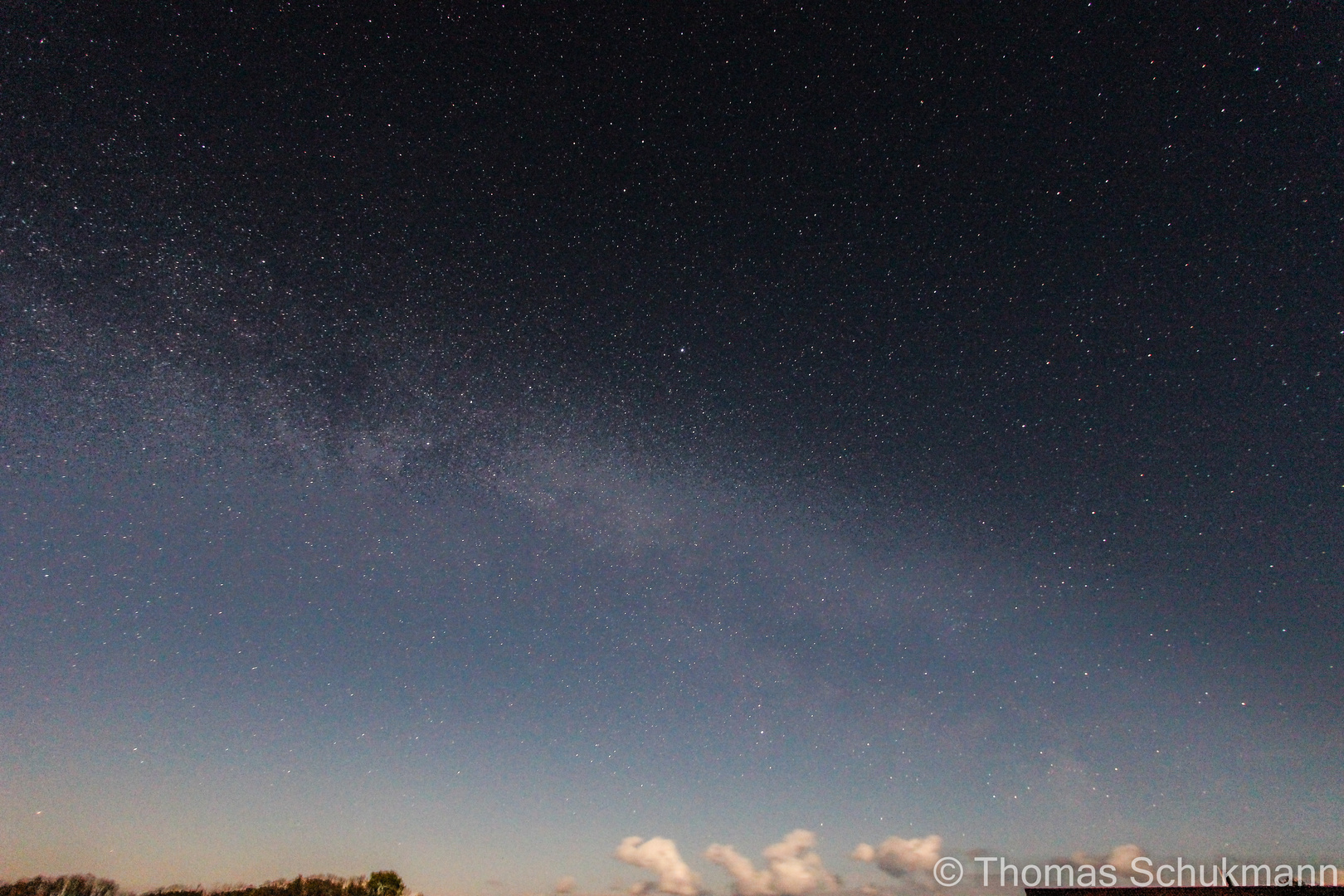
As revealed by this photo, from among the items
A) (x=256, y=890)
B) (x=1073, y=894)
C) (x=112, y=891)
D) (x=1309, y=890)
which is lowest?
(x=112, y=891)

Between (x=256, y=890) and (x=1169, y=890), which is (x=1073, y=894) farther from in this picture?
(x=256, y=890)

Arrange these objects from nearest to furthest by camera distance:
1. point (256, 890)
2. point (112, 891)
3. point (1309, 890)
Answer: point (1309, 890), point (256, 890), point (112, 891)

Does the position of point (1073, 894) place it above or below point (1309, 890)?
below

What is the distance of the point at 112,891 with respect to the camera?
88.4 m

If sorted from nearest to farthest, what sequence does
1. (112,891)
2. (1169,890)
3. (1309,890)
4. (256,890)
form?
(1309,890) < (1169,890) < (256,890) < (112,891)

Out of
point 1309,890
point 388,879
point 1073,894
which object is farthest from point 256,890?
point 1309,890

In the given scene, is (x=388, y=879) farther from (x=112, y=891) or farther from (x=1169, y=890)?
(x=1169, y=890)

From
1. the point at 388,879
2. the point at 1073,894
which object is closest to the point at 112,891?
the point at 388,879

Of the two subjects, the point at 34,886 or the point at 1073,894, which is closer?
the point at 1073,894

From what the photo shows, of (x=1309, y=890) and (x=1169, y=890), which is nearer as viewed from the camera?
(x=1309, y=890)

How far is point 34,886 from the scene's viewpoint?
8012 centimetres

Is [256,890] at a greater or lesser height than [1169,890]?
lesser

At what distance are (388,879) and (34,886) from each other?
172ft

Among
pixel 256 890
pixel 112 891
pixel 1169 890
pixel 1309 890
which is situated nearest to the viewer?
pixel 1309 890
